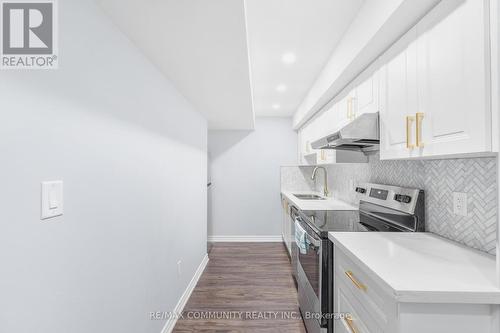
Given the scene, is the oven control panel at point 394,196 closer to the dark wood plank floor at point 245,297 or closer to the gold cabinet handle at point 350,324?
the gold cabinet handle at point 350,324

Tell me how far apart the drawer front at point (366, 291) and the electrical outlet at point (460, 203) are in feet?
2.11

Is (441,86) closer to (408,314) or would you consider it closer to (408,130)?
(408,130)

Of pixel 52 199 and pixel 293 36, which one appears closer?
pixel 52 199

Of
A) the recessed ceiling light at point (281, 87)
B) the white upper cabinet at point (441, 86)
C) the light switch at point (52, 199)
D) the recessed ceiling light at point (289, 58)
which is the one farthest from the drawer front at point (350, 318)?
the recessed ceiling light at point (281, 87)

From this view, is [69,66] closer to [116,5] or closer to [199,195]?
[116,5]

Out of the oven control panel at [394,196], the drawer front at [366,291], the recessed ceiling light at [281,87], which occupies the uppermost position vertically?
the recessed ceiling light at [281,87]

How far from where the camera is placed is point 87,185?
3.47ft

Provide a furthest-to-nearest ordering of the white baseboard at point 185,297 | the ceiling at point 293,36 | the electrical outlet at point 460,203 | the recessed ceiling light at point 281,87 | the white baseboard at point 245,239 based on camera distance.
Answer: the white baseboard at point 245,239, the recessed ceiling light at point 281,87, the white baseboard at point 185,297, the ceiling at point 293,36, the electrical outlet at point 460,203

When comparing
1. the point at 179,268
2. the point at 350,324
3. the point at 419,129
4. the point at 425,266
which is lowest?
the point at 179,268

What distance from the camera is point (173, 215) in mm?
2152

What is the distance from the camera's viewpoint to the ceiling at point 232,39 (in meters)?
1.17

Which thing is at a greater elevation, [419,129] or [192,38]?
[192,38]

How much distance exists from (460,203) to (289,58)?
172cm

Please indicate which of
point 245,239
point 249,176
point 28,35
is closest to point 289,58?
point 28,35
